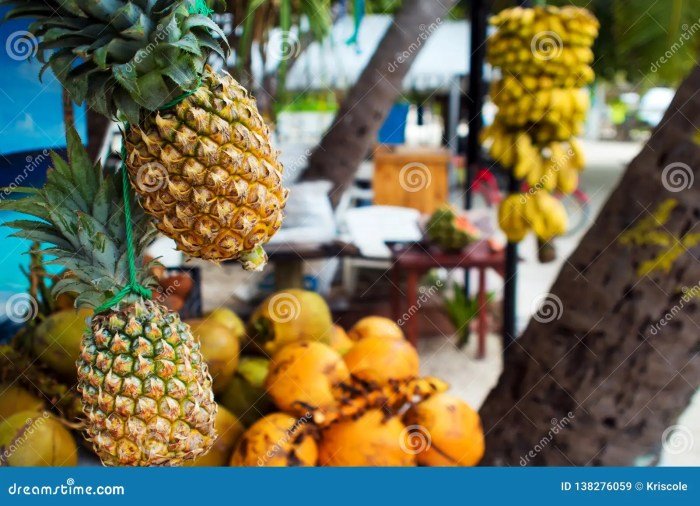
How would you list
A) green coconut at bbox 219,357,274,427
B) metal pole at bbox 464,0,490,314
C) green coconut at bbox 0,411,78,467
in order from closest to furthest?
green coconut at bbox 0,411,78,467
green coconut at bbox 219,357,274,427
metal pole at bbox 464,0,490,314

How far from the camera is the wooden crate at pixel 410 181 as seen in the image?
8453 millimetres

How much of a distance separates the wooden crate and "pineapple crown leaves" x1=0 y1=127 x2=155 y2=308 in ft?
23.3

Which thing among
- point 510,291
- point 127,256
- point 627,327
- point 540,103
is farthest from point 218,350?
point 510,291

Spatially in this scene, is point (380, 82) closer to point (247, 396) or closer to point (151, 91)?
point (247, 396)

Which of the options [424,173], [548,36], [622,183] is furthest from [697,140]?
[424,173]

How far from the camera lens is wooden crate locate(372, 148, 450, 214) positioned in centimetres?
845

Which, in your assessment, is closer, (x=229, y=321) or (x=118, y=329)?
(x=118, y=329)

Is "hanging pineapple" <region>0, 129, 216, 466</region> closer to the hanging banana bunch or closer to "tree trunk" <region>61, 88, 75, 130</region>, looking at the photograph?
"tree trunk" <region>61, 88, 75, 130</region>

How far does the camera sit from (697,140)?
7.22 feet

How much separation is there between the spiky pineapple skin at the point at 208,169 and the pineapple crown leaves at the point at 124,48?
0.16 ft

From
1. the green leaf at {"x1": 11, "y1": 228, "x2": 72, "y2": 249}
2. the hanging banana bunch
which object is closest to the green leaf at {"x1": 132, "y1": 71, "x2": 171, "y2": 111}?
the green leaf at {"x1": 11, "y1": 228, "x2": 72, "y2": 249}

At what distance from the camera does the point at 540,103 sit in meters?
2.99

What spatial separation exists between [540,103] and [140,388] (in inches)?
91.5

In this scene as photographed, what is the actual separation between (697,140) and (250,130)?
5.32 ft
